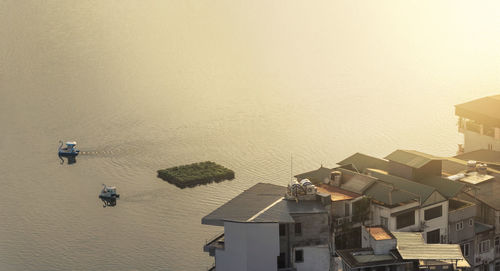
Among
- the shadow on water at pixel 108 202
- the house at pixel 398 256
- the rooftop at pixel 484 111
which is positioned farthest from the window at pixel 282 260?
the shadow on water at pixel 108 202

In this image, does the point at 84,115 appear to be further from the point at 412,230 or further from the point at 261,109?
the point at 412,230

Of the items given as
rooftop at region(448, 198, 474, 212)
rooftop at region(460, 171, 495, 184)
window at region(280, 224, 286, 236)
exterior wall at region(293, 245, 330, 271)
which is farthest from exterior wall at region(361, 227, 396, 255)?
rooftop at region(460, 171, 495, 184)

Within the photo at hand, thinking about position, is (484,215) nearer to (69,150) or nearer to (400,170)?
(400,170)

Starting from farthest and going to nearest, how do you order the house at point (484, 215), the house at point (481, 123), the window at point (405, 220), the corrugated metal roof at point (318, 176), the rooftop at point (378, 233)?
the house at point (481, 123) → the corrugated metal roof at point (318, 176) → the house at point (484, 215) → the window at point (405, 220) → the rooftop at point (378, 233)

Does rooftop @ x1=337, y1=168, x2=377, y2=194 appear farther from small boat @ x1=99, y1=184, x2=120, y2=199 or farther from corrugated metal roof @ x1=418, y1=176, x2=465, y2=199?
small boat @ x1=99, y1=184, x2=120, y2=199

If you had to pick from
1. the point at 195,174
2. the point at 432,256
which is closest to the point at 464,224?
the point at 432,256

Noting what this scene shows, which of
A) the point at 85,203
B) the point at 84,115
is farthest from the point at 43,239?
the point at 84,115

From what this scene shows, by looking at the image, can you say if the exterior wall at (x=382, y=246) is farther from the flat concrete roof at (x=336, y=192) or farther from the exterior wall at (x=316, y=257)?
the flat concrete roof at (x=336, y=192)

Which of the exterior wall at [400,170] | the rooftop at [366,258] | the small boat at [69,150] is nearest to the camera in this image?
the rooftop at [366,258]

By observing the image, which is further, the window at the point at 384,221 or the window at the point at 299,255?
the window at the point at 384,221
